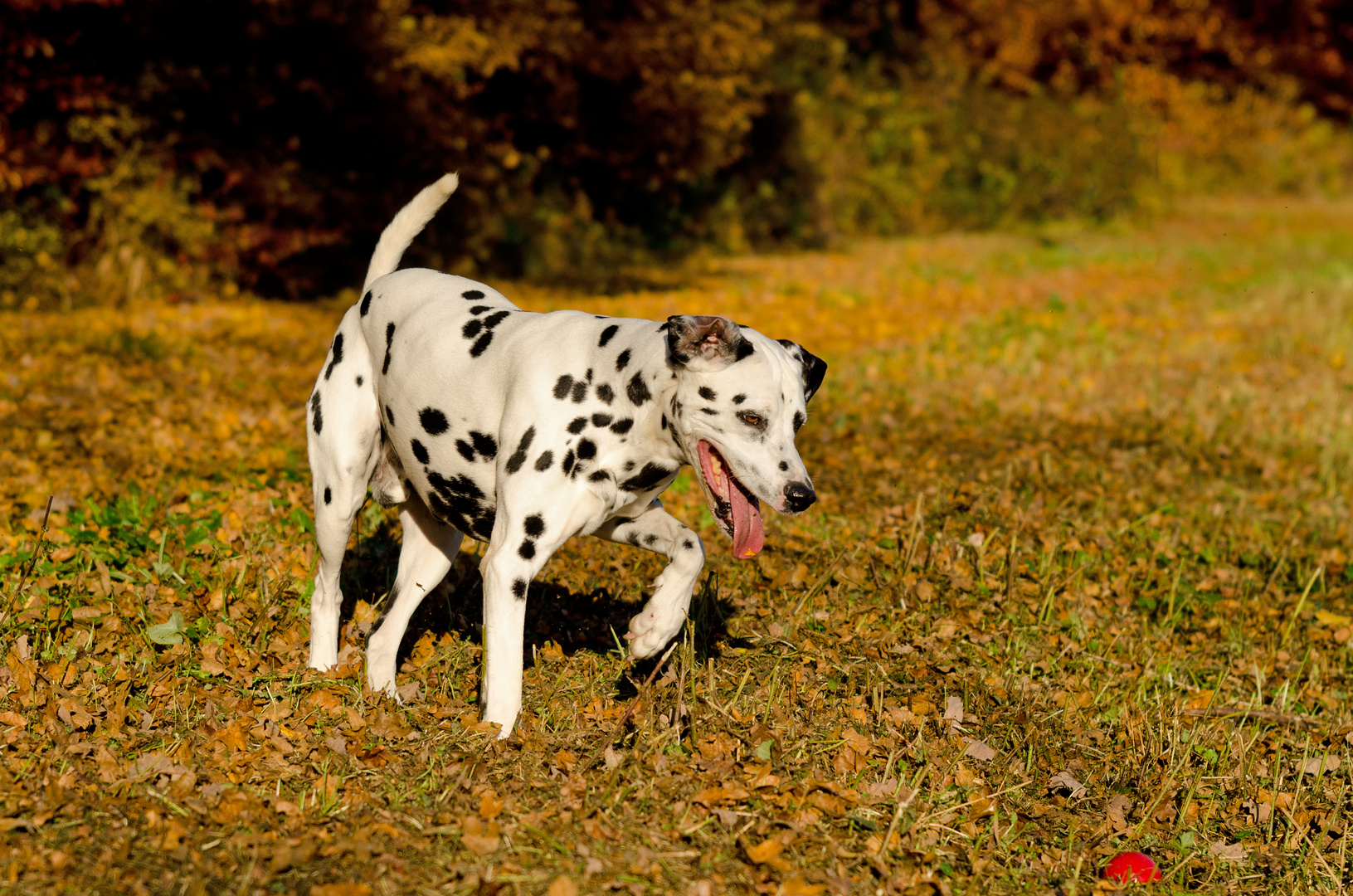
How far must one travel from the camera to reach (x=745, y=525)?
451 cm

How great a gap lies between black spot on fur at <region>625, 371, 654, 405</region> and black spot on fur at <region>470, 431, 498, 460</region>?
61cm

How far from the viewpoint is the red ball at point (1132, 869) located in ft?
14.2

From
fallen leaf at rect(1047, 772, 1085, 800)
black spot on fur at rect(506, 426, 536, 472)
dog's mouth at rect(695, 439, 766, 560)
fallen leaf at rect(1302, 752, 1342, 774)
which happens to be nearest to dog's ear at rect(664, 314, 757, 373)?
dog's mouth at rect(695, 439, 766, 560)

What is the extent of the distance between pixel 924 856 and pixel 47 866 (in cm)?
280

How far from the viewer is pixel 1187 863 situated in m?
4.58

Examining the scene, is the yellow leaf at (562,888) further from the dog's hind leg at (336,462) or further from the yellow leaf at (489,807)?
the dog's hind leg at (336,462)

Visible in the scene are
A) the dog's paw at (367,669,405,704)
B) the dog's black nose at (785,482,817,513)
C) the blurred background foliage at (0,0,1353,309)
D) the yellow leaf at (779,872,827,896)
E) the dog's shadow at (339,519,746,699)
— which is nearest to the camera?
the yellow leaf at (779,872,827,896)

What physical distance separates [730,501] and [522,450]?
0.79m

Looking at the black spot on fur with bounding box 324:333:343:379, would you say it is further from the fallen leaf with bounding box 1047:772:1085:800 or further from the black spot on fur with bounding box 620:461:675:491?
the fallen leaf with bounding box 1047:772:1085:800

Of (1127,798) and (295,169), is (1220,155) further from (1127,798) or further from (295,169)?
(1127,798)

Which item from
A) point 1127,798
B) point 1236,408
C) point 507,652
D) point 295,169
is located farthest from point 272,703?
point 295,169

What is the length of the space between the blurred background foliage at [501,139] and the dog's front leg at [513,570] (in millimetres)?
9806

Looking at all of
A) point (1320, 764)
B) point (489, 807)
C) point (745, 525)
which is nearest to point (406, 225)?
point (745, 525)

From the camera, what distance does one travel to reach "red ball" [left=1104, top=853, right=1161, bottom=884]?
4.32 meters
